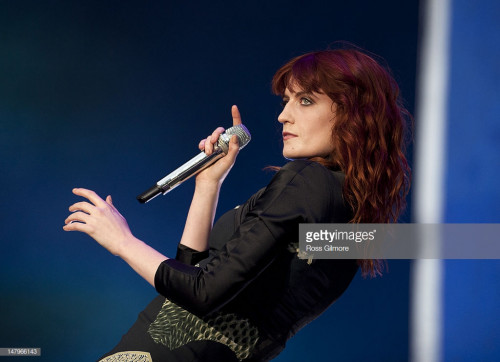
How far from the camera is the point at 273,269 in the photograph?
98cm

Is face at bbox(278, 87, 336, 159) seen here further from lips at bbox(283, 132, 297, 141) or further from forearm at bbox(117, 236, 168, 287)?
forearm at bbox(117, 236, 168, 287)

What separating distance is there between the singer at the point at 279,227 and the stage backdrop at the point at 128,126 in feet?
4.54

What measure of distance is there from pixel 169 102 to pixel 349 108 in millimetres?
1591

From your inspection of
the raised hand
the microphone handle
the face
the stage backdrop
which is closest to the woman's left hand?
the microphone handle

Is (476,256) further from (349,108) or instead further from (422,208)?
(349,108)

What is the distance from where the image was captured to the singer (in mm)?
897

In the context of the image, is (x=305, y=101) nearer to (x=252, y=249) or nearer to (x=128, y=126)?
(x=252, y=249)

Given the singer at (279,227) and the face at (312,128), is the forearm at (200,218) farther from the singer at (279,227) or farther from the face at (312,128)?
the face at (312,128)

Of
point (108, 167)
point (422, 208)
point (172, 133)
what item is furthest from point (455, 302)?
point (108, 167)

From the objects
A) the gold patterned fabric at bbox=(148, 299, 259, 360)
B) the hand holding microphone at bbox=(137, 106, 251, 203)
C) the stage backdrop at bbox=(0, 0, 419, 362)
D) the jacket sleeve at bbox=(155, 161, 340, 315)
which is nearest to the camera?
the jacket sleeve at bbox=(155, 161, 340, 315)

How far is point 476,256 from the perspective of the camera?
7.19 ft
